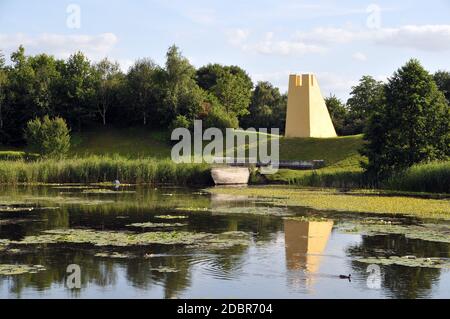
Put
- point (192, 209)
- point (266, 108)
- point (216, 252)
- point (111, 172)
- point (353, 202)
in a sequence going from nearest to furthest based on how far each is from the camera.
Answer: point (216, 252) → point (192, 209) → point (353, 202) → point (111, 172) → point (266, 108)

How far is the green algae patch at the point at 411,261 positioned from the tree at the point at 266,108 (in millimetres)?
61806

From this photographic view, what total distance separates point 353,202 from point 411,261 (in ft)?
44.1

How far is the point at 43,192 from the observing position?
34.9 m

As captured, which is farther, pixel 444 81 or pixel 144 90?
pixel 444 81

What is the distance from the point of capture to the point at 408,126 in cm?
3978

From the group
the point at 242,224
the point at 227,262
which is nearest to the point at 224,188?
the point at 242,224

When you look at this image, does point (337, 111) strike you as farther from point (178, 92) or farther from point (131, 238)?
point (131, 238)

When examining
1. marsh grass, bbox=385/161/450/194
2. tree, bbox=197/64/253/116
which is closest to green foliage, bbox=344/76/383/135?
tree, bbox=197/64/253/116

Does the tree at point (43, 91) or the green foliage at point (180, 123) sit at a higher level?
the tree at point (43, 91)

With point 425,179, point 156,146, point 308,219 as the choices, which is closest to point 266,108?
point 156,146

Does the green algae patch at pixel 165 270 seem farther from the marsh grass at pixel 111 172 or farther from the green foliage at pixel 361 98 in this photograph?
the green foliage at pixel 361 98

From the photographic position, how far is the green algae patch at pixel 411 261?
15562 mm

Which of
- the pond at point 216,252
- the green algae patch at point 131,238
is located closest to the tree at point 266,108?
the pond at point 216,252

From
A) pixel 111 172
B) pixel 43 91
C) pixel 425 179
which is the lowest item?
pixel 111 172
